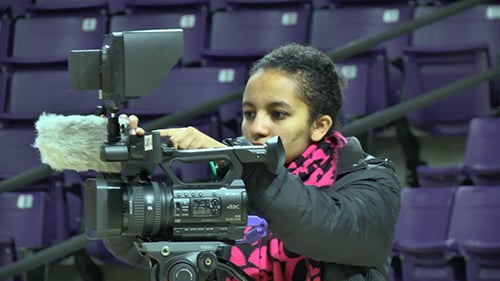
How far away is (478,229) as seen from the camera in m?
3.36

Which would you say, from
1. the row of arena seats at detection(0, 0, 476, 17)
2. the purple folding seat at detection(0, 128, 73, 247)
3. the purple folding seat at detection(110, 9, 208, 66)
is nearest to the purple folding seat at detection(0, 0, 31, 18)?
the row of arena seats at detection(0, 0, 476, 17)

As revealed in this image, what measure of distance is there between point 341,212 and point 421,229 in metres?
2.17

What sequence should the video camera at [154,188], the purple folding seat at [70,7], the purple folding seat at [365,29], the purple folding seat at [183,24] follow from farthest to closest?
the purple folding seat at [70,7] < the purple folding seat at [183,24] < the purple folding seat at [365,29] < the video camera at [154,188]

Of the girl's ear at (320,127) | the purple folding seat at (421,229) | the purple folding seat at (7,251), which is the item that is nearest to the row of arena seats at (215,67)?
the purple folding seat at (7,251)

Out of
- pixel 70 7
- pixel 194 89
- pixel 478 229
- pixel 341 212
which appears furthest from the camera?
pixel 70 7

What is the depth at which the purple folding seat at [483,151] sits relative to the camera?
349 cm

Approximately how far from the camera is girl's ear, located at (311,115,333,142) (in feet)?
4.98

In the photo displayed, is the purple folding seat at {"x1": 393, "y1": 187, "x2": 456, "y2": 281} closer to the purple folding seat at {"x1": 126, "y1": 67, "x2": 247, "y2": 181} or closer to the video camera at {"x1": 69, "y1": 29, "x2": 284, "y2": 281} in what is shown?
the purple folding seat at {"x1": 126, "y1": 67, "x2": 247, "y2": 181}

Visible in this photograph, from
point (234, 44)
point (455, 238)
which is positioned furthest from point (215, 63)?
point (455, 238)

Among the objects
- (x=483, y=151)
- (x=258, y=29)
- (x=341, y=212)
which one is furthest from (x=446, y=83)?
(x=341, y=212)

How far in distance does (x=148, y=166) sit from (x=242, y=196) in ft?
0.39

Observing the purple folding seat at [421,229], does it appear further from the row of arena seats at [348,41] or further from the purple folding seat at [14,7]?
the purple folding seat at [14,7]

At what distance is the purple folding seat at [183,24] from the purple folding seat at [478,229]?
1429mm

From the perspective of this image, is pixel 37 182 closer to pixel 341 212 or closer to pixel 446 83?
pixel 446 83
